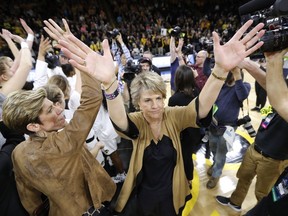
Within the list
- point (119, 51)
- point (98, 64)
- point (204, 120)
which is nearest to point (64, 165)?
point (98, 64)

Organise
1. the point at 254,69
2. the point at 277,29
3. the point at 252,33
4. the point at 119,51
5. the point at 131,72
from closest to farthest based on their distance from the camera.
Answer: the point at 277,29 < the point at 252,33 < the point at 254,69 < the point at 131,72 < the point at 119,51

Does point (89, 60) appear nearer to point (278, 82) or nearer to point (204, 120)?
point (204, 120)

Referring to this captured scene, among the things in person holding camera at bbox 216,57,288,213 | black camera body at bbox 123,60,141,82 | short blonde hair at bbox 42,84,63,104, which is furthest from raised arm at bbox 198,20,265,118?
black camera body at bbox 123,60,141,82

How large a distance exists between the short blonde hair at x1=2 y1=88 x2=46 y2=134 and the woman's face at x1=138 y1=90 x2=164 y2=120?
0.66 meters

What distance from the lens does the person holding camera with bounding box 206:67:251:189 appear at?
2.55 m

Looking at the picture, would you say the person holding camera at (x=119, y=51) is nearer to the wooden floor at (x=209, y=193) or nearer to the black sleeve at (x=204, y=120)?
the wooden floor at (x=209, y=193)

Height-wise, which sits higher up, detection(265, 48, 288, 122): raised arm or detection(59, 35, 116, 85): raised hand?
detection(59, 35, 116, 85): raised hand

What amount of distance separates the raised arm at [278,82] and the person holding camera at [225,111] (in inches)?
47.0

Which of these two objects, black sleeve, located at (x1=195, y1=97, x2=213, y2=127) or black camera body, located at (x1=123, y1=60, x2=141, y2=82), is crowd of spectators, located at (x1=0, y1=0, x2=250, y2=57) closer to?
black camera body, located at (x1=123, y1=60, x2=141, y2=82)

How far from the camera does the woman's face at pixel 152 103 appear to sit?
1.62 m

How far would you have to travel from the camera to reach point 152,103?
1620mm

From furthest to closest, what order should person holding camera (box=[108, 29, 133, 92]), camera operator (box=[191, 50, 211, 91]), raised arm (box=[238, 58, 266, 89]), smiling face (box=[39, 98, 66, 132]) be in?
1. person holding camera (box=[108, 29, 133, 92])
2. camera operator (box=[191, 50, 211, 91])
3. raised arm (box=[238, 58, 266, 89])
4. smiling face (box=[39, 98, 66, 132])

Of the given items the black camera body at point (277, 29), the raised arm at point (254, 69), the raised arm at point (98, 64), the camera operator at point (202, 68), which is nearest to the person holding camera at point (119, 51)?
the camera operator at point (202, 68)

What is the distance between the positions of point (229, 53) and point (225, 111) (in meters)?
1.54
